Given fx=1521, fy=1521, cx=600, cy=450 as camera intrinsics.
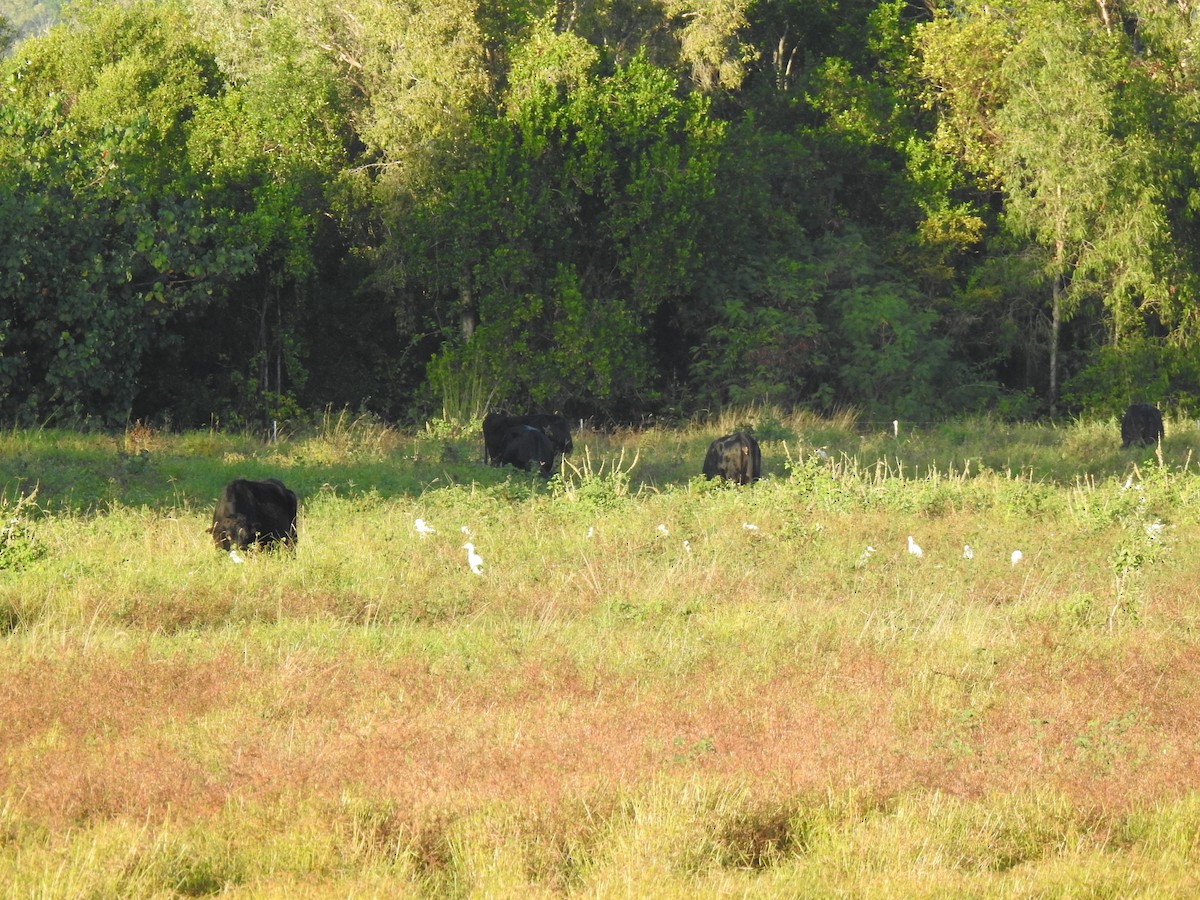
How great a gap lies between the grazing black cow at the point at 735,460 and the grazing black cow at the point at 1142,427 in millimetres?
7857

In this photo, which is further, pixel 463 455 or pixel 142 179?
pixel 142 179

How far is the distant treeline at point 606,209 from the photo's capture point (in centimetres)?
2523

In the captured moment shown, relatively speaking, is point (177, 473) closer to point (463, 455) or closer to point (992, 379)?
point (463, 455)

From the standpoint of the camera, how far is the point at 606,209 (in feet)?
88.2

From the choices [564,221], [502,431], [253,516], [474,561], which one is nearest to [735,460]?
[502,431]

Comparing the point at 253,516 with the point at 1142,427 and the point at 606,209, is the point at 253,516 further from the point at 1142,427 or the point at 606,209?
the point at 606,209

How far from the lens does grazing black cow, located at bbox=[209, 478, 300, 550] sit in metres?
11.5

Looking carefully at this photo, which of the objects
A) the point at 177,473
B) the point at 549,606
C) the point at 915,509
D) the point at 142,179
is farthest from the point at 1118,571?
the point at 142,179

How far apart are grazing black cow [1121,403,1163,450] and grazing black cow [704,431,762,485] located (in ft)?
25.8

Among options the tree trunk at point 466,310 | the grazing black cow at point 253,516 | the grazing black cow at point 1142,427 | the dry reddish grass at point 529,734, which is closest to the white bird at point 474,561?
the grazing black cow at point 253,516

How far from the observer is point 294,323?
86.7 feet

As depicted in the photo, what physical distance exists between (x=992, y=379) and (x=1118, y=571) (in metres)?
20.7

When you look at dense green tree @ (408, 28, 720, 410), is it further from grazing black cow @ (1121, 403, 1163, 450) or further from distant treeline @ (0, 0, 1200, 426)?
grazing black cow @ (1121, 403, 1163, 450)

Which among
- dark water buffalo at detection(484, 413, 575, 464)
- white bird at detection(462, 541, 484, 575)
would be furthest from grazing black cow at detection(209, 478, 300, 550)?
dark water buffalo at detection(484, 413, 575, 464)
